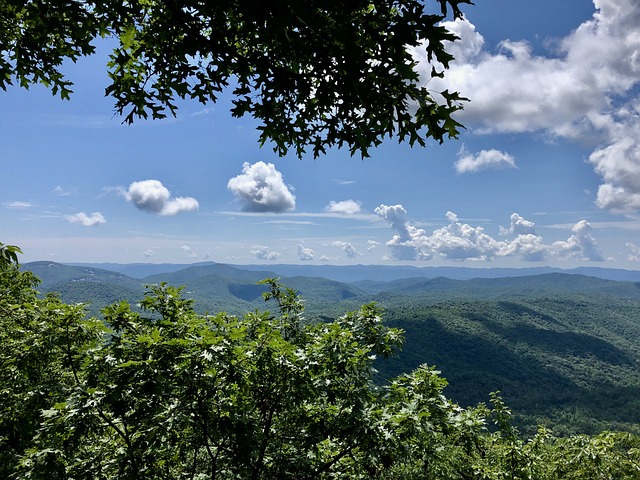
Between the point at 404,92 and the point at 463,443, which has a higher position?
the point at 404,92

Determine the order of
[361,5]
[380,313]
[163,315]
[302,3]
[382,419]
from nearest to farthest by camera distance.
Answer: [302,3], [361,5], [382,419], [163,315], [380,313]

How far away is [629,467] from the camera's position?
1065 centimetres

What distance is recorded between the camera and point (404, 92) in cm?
369

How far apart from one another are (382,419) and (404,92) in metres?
4.79

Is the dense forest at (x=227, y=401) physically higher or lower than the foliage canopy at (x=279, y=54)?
lower

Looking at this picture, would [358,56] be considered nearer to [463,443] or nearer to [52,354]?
[52,354]

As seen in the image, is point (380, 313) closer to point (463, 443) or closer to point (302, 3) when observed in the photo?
point (463, 443)

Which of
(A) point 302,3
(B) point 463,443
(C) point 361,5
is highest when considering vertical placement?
(C) point 361,5

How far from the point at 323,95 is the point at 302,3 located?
1.29 m

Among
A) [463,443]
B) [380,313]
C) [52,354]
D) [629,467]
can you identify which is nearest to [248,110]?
[380,313]

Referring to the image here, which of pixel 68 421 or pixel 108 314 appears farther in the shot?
pixel 108 314

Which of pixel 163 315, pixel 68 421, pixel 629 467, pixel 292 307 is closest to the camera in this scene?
pixel 68 421

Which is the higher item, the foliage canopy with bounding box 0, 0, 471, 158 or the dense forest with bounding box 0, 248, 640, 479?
the foliage canopy with bounding box 0, 0, 471, 158

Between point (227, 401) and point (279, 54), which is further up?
point (279, 54)
